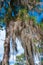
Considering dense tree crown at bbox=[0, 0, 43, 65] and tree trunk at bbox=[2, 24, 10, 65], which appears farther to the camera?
tree trunk at bbox=[2, 24, 10, 65]

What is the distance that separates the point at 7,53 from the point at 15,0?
87cm

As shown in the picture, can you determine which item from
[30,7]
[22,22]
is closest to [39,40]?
[22,22]

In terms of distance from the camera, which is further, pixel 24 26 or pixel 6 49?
pixel 6 49

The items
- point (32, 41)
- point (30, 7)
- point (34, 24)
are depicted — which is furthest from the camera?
point (30, 7)

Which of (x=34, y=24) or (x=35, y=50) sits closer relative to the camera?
(x=35, y=50)

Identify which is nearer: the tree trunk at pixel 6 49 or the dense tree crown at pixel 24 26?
the dense tree crown at pixel 24 26

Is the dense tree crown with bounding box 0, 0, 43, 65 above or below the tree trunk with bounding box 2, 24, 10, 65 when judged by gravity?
above

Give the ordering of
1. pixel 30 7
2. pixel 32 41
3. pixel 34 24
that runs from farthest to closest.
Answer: pixel 30 7
pixel 34 24
pixel 32 41

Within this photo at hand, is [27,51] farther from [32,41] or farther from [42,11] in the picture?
[42,11]

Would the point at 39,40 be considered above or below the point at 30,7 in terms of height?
below

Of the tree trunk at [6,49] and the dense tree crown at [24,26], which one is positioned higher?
the dense tree crown at [24,26]

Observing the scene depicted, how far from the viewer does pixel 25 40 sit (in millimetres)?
2482

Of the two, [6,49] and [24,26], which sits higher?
[24,26]

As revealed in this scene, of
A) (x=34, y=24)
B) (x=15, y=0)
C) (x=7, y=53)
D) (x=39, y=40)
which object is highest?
(x=15, y=0)
